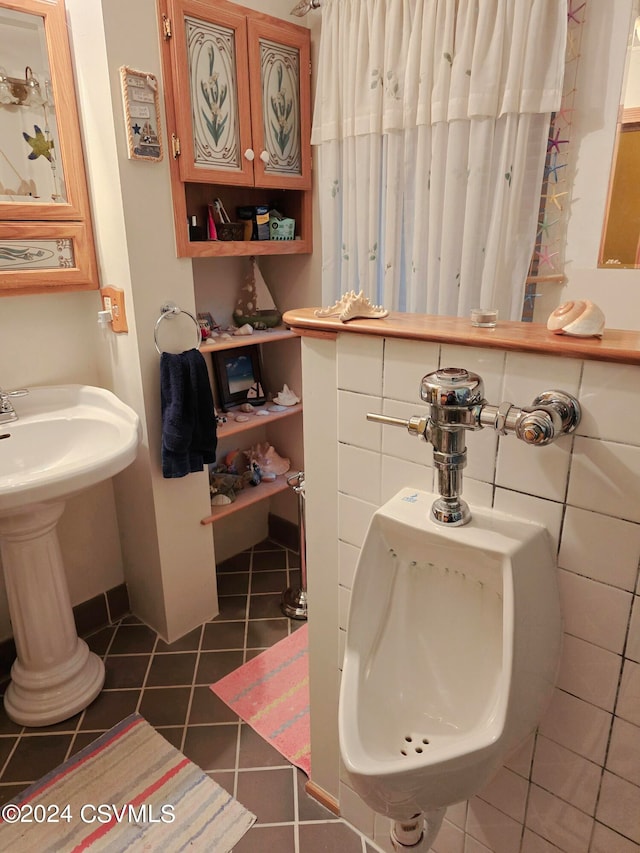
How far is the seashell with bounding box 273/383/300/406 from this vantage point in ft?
7.50

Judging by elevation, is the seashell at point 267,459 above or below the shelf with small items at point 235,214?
below

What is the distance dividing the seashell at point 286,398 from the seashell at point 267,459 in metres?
0.24

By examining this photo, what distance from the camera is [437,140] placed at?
1562mm

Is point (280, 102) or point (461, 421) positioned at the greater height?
point (280, 102)

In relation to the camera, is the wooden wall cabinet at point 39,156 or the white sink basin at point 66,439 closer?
the white sink basin at point 66,439

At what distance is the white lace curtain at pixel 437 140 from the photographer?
4.59 feet

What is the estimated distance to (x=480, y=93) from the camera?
56.5 inches

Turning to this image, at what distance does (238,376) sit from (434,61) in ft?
4.17

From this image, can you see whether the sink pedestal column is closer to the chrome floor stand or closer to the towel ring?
the towel ring

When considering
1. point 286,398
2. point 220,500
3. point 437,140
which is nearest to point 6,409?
point 220,500

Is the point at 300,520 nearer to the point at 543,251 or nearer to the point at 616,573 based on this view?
the point at 543,251

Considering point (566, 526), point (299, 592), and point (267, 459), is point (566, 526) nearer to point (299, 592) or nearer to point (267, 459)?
point (299, 592)

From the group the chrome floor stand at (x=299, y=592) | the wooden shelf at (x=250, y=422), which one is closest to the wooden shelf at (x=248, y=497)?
the chrome floor stand at (x=299, y=592)

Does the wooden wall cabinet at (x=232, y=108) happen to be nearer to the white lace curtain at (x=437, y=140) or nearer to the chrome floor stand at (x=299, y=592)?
the white lace curtain at (x=437, y=140)
